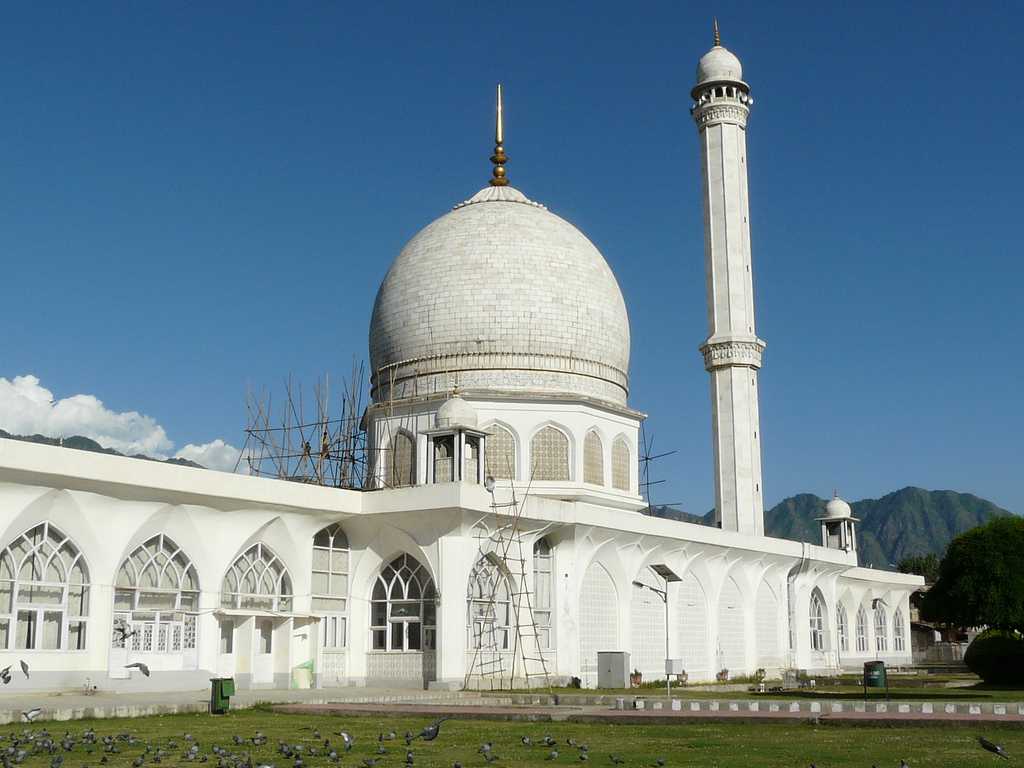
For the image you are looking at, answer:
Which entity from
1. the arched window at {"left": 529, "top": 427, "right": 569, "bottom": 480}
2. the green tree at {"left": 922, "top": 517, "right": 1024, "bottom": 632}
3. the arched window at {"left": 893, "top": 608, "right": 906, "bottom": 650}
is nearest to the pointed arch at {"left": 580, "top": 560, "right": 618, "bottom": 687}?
the arched window at {"left": 529, "top": 427, "right": 569, "bottom": 480}

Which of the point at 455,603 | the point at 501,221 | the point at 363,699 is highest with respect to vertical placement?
the point at 501,221

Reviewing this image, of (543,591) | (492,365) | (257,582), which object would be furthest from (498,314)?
(257,582)

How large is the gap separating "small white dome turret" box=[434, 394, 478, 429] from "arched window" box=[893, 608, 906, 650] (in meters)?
31.9

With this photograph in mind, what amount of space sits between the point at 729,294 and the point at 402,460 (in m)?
13.6

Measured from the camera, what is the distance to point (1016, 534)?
3316cm

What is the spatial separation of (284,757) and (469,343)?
24.5 metres

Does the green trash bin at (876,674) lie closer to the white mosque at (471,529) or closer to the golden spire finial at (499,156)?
the white mosque at (471,529)

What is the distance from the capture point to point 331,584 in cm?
3012

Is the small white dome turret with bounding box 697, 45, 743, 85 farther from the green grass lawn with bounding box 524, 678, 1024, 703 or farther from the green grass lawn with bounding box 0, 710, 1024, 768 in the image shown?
the green grass lawn with bounding box 0, 710, 1024, 768

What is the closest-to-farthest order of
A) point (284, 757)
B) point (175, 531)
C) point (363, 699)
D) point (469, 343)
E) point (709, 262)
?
point (284, 757) → point (363, 699) → point (175, 531) → point (469, 343) → point (709, 262)

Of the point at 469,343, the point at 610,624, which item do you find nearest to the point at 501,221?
the point at 469,343

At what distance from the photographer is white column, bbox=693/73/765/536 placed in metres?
42.0

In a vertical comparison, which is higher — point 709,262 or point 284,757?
point 709,262

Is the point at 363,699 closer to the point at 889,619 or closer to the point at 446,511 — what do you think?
the point at 446,511
